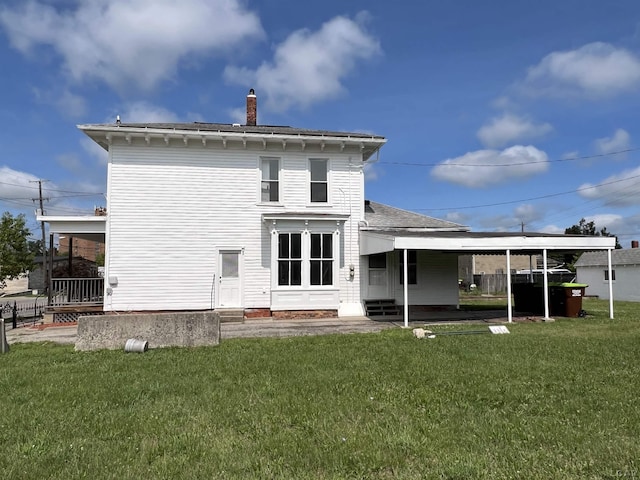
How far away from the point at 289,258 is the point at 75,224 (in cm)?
765

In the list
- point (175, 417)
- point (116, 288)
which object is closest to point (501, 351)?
point (175, 417)

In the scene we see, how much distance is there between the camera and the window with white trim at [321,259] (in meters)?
16.2

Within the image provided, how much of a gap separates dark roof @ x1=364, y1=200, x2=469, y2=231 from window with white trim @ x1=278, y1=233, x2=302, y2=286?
327 centimetres

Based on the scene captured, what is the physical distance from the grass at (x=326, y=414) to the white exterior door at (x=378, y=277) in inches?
318

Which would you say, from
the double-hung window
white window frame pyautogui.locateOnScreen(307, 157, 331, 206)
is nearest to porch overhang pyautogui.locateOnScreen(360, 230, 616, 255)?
the double-hung window

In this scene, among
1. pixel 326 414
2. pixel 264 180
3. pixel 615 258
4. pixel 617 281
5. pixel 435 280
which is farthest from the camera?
pixel 615 258

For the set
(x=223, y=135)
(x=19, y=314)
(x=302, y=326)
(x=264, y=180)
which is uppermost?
(x=223, y=135)

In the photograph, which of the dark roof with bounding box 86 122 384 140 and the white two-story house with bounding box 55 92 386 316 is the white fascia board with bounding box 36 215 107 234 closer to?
the white two-story house with bounding box 55 92 386 316

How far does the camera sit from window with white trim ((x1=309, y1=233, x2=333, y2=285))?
16188 millimetres

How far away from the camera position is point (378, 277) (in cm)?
1730

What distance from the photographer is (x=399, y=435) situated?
4465 millimetres

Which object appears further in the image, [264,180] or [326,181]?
[326,181]

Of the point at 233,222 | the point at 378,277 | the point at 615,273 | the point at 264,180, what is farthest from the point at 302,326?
the point at 615,273

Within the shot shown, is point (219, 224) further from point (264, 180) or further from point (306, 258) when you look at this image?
point (306, 258)
